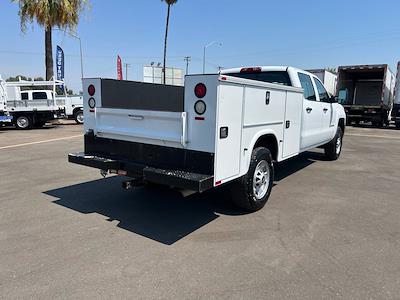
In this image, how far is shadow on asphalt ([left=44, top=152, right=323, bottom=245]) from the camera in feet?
14.7

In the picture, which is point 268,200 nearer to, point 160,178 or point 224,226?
point 224,226

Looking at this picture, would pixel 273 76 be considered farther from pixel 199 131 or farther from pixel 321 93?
pixel 199 131

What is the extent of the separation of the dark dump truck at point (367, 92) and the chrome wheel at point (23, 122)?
17.9 m

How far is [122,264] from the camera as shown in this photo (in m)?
3.52

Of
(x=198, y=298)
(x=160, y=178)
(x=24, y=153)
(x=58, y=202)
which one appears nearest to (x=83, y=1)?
(x=24, y=153)

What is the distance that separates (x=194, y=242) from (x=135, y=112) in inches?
71.7

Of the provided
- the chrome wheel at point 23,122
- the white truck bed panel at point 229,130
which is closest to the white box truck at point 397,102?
the white truck bed panel at point 229,130

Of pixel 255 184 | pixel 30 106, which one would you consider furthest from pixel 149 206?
pixel 30 106

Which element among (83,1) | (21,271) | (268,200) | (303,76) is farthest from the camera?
(83,1)

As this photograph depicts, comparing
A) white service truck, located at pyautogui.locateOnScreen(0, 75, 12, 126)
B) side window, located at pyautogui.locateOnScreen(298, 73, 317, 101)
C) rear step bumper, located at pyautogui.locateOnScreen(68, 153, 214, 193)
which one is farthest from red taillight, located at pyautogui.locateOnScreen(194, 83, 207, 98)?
white service truck, located at pyautogui.locateOnScreen(0, 75, 12, 126)

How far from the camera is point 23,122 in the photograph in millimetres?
18766

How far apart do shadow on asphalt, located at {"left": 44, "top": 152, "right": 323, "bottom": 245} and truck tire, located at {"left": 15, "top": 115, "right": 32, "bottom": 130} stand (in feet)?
46.4

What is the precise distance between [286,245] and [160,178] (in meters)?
Answer: 1.62

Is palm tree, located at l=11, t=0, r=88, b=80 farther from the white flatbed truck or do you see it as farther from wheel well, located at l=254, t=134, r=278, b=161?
wheel well, located at l=254, t=134, r=278, b=161
